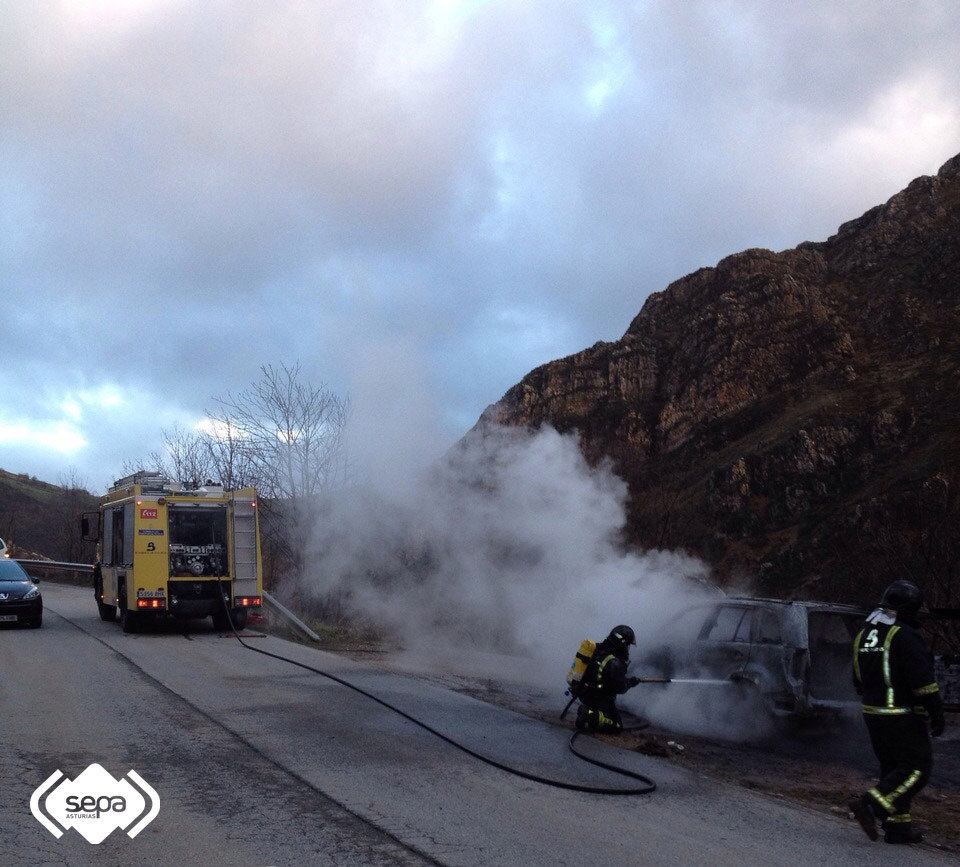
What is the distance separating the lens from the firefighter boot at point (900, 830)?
5.74 metres

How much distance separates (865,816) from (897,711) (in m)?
0.69

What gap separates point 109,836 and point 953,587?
1242 centimetres

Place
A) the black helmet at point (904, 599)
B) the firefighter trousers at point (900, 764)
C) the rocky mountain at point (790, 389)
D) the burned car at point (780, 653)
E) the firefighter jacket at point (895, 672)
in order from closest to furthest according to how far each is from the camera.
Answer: the firefighter trousers at point (900, 764) → the firefighter jacket at point (895, 672) → the black helmet at point (904, 599) → the burned car at point (780, 653) → the rocky mountain at point (790, 389)

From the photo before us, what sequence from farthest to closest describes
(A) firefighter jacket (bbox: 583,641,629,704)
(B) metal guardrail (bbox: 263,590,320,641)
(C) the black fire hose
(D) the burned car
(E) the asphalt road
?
(B) metal guardrail (bbox: 263,590,320,641)
(A) firefighter jacket (bbox: 583,641,629,704)
(D) the burned car
(C) the black fire hose
(E) the asphalt road

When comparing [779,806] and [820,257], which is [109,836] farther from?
[820,257]

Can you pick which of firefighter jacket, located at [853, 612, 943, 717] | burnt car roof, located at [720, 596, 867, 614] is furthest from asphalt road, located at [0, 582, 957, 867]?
burnt car roof, located at [720, 596, 867, 614]

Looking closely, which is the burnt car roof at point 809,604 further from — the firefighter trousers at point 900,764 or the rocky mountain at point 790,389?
the rocky mountain at point 790,389

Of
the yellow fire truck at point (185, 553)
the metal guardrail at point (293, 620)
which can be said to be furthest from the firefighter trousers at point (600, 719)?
the yellow fire truck at point (185, 553)

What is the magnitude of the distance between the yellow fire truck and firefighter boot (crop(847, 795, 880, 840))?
523 inches

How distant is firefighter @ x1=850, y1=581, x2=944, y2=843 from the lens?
18.9 ft

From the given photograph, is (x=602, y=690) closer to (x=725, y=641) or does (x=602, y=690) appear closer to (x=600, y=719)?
(x=600, y=719)

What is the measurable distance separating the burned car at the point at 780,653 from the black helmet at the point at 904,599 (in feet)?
8.65

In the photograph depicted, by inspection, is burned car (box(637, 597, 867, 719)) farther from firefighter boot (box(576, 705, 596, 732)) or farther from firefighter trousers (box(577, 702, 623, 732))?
firefighter boot (box(576, 705, 596, 732))

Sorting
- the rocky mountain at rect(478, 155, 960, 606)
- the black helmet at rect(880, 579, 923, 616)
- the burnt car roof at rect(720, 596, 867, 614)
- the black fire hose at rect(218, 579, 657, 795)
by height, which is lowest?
the black fire hose at rect(218, 579, 657, 795)
